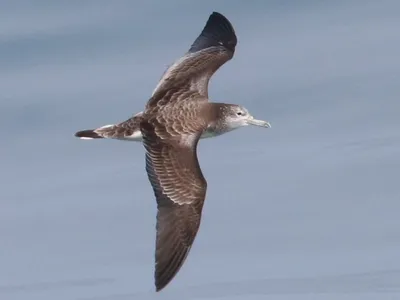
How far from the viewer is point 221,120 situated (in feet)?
48.5

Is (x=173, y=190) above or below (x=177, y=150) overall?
below

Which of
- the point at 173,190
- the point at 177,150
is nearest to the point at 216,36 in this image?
the point at 177,150

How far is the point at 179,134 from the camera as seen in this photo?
46.5 ft

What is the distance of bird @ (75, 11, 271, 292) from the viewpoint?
13.4m

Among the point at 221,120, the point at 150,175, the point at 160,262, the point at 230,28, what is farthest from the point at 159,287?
the point at 230,28

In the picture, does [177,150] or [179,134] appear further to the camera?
[179,134]

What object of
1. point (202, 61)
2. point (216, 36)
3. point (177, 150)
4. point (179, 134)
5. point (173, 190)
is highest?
point (216, 36)

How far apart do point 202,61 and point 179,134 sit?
4.77 feet

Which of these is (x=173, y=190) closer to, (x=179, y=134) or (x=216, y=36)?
(x=179, y=134)

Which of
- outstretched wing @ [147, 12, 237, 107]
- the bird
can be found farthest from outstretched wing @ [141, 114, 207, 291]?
outstretched wing @ [147, 12, 237, 107]

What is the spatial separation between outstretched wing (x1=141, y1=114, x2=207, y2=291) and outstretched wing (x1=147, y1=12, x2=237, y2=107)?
2.07ft

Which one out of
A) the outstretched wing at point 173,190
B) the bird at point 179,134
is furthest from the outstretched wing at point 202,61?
the outstretched wing at point 173,190

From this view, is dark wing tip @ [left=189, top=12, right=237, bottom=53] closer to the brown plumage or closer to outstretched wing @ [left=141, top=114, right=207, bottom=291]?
the brown plumage

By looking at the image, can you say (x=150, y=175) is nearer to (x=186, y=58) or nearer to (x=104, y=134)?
(x=104, y=134)
